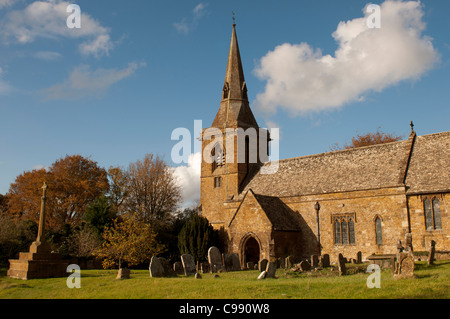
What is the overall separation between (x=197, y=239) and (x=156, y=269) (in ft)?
40.1

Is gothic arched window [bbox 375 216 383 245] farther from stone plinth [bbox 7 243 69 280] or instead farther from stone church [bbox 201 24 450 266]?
stone plinth [bbox 7 243 69 280]

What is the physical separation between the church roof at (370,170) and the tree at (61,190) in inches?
836

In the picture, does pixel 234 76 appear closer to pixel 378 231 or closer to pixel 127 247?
pixel 127 247

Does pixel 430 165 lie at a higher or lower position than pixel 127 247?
higher

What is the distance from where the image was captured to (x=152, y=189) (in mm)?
41406

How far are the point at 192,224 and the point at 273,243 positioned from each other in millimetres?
7678

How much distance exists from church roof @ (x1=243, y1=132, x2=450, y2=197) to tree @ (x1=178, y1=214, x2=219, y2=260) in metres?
5.81

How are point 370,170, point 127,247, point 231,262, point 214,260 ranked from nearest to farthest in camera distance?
1. point 214,260
2. point 231,262
3. point 127,247
4. point 370,170

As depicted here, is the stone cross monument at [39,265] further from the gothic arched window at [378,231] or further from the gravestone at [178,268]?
the gothic arched window at [378,231]

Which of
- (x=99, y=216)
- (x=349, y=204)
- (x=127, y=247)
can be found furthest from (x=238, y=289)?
(x=99, y=216)
